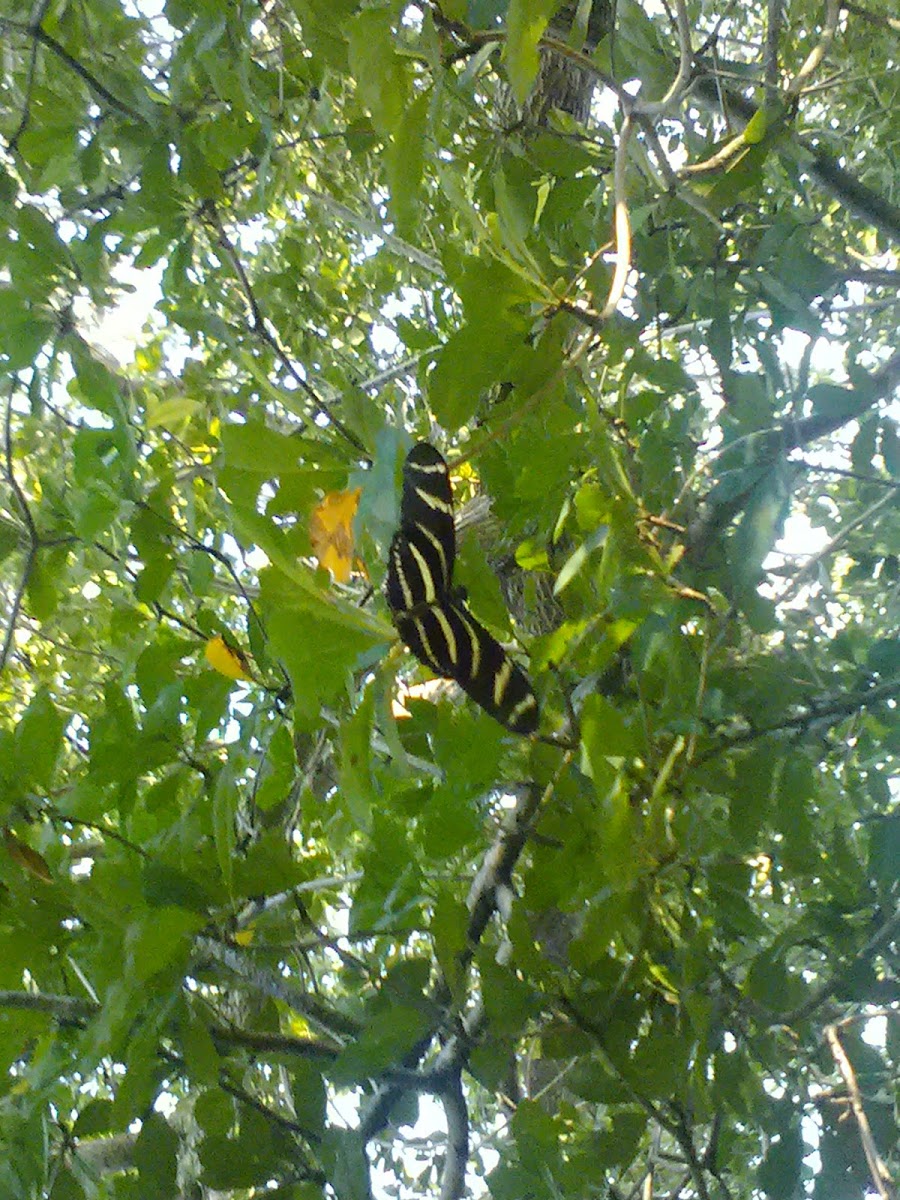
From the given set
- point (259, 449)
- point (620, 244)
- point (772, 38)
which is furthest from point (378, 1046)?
point (772, 38)

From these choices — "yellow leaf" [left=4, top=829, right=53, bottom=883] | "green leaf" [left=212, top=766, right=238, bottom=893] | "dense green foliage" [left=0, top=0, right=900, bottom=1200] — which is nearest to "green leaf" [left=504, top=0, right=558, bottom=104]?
"dense green foliage" [left=0, top=0, right=900, bottom=1200]

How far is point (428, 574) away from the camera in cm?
43

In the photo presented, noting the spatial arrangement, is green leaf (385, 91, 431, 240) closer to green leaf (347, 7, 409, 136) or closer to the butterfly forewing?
green leaf (347, 7, 409, 136)

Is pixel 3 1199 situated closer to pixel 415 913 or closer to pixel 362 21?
pixel 415 913

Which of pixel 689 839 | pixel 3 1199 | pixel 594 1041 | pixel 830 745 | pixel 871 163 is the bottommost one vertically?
pixel 3 1199

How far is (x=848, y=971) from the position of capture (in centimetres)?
62

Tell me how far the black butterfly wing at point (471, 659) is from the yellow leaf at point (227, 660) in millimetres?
276

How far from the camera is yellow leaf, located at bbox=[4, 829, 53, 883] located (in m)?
0.65

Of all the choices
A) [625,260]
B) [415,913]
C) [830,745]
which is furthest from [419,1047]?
[625,260]

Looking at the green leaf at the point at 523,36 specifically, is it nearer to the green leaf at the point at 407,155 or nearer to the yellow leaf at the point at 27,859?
the green leaf at the point at 407,155

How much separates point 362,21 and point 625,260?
0.59 ft

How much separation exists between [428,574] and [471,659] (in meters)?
→ 0.06

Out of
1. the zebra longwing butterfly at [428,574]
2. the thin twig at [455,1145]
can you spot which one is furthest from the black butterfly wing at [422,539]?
the thin twig at [455,1145]

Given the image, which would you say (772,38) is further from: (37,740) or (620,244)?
(37,740)
